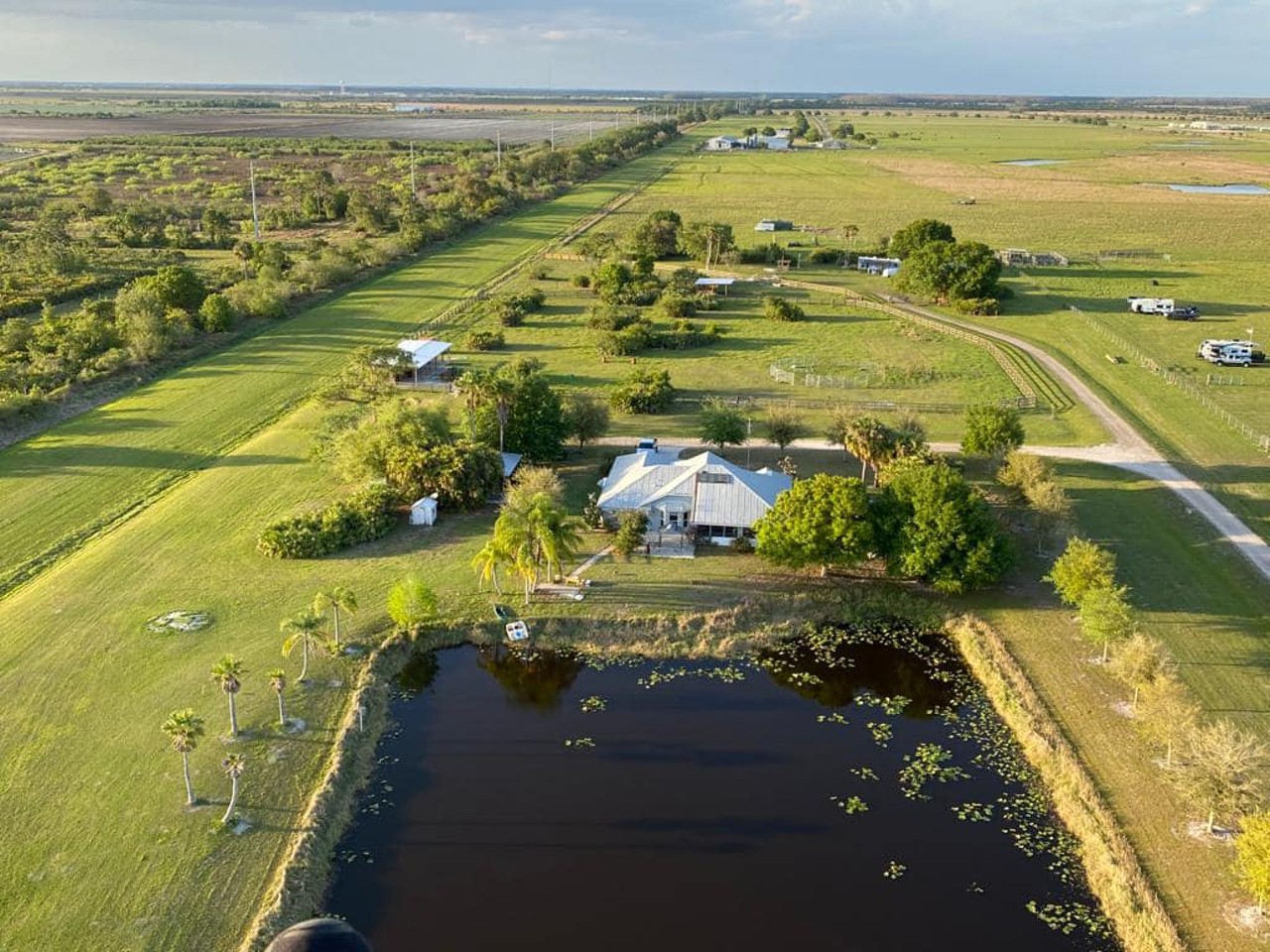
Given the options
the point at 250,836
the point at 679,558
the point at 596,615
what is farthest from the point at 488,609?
the point at 250,836

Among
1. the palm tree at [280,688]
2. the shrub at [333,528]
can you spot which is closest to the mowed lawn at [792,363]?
the shrub at [333,528]

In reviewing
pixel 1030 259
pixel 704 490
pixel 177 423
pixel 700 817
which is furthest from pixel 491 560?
pixel 1030 259

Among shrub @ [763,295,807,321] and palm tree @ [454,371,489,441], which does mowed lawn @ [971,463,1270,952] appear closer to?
palm tree @ [454,371,489,441]

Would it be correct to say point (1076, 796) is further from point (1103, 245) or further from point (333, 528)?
point (1103, 245)

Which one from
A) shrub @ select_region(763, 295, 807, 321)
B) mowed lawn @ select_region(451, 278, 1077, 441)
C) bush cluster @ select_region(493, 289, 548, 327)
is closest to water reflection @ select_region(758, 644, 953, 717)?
mowed lawn @ select_region(451, 278, 1077, 441)

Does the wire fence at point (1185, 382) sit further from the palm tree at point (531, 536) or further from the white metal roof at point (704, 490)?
the palm tree at point (531, 536)
